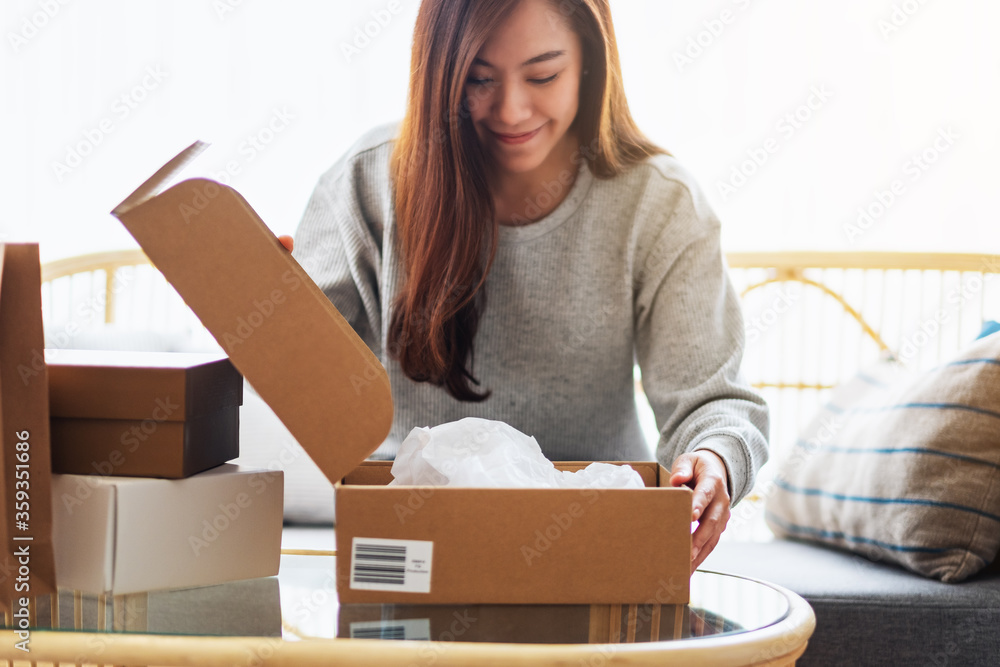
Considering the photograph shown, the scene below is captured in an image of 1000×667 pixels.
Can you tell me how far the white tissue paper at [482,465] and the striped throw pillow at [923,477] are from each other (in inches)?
27.6

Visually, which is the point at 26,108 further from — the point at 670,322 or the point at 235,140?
the point at 670,322

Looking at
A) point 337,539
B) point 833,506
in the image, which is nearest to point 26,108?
point 337,539

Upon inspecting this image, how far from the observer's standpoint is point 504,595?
0.62 m

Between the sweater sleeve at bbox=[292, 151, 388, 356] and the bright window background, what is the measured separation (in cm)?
67

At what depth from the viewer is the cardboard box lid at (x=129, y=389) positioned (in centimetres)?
67

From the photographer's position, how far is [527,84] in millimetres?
1062

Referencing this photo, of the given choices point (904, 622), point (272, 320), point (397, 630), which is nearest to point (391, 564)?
point (397, 630)

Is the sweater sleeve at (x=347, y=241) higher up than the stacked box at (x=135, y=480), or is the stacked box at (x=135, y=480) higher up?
the sweater sleeve at (x=347, y=241)

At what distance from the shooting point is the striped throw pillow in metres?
1.18

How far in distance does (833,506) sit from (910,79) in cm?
100

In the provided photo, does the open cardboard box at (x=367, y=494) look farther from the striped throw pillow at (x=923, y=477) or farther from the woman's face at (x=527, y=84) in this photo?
the striped throw pillow at (x=923, y=477)

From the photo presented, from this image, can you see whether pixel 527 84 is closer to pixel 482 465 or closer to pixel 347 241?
pixel 347 241

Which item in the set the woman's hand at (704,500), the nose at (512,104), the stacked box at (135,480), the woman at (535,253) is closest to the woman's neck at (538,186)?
the woman at (535,253)

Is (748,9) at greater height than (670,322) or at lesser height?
greater
